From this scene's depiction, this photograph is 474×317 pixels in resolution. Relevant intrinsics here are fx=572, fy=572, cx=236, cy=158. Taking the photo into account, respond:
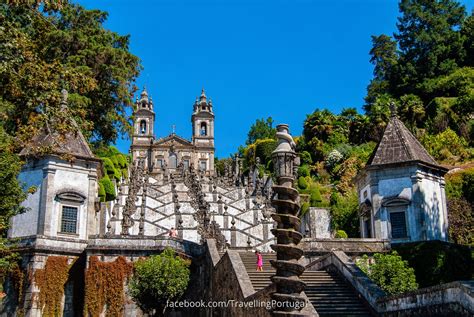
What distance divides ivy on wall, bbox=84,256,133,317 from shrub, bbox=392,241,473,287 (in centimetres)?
1058

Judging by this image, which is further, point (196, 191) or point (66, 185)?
point (196, 191)

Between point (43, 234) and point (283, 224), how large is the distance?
1482 centimetres

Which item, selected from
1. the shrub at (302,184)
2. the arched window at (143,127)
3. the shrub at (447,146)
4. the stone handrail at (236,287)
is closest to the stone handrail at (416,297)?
the stone handrail at (236,287)

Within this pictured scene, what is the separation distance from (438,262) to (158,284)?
405 inches

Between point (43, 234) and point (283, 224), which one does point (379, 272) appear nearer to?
point (283, 224)

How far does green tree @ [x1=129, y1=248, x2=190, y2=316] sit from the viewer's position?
63.5ft

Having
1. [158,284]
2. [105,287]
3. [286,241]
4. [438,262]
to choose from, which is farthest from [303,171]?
[286,241]

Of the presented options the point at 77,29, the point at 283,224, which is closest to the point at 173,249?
the point at 283,224

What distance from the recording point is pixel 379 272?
58.1 feet

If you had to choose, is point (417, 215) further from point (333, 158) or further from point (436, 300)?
point (333, 158)

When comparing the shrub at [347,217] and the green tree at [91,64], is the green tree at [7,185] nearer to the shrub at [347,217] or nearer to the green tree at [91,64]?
the green tree at [91,64]

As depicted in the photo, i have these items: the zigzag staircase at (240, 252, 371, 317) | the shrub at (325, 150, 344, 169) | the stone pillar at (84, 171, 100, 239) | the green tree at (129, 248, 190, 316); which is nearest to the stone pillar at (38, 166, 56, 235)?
the stone pillar at (84, 171, 100, 239)

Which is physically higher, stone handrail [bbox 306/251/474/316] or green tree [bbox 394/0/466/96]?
green tree [bbox 394/0/466/96]

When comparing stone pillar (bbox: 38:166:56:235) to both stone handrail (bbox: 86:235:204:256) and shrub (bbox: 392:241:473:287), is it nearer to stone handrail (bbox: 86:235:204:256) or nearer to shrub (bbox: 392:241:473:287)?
stone handrail (bbox: 86:235:204:256)
